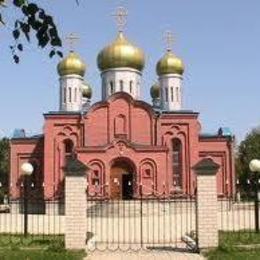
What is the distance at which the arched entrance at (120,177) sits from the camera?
127 ft

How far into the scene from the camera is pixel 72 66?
151ft

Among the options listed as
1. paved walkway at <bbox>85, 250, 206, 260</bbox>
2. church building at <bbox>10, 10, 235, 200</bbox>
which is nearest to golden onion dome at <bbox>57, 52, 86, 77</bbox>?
church building at <bbox>10, 10, 235, 200</bbox>

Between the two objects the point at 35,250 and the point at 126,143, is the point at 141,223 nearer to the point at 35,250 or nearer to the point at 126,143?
the point at 35,250

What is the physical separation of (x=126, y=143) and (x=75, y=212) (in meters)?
25.3

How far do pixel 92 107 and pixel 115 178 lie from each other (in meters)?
4.97

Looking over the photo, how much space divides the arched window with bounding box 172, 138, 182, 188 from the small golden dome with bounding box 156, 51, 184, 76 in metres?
6.39

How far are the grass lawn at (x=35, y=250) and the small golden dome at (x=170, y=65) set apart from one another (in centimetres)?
3055

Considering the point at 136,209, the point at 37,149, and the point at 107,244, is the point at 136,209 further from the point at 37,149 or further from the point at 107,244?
the point at 107,244

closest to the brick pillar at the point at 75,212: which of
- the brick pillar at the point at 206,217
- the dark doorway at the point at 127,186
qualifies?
the brick pillar at the point at 206,217

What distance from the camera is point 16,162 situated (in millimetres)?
41625

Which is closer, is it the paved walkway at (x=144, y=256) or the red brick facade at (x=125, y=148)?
the paved walkway at (x=144, y=256)

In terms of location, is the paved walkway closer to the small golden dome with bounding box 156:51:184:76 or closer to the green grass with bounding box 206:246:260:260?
the green grass with bounding box 206:246:260:260

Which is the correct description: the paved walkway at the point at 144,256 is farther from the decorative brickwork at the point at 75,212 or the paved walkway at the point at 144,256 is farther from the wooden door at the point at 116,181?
the wooden door at the point at 116,181

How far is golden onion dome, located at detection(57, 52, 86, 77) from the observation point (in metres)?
45.8
